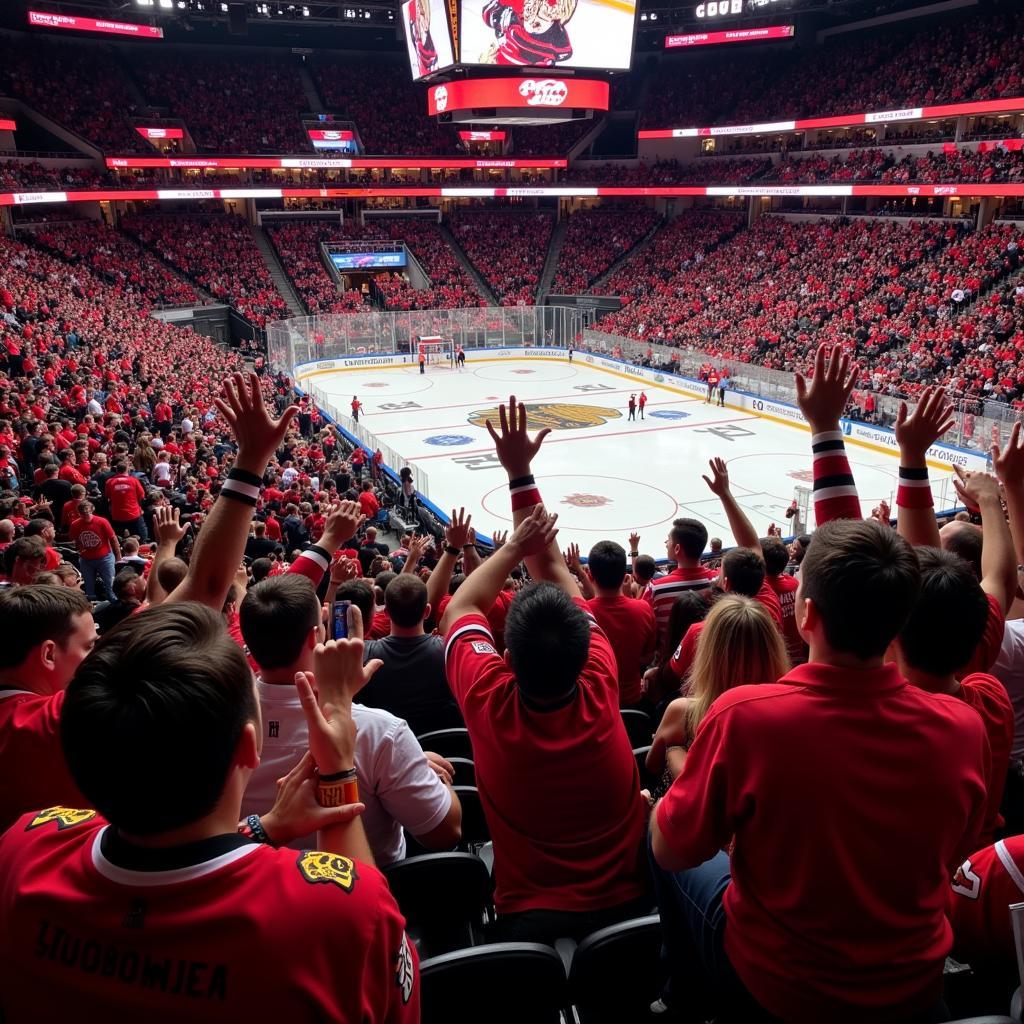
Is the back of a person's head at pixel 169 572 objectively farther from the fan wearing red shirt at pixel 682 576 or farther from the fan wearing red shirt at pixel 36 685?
the fan wearing red shirt at pixel 682 576

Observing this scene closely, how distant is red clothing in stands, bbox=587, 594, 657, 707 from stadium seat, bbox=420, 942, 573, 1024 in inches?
116

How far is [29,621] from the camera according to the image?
2.70 m

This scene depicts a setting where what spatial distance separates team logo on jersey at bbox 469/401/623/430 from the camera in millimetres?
29922

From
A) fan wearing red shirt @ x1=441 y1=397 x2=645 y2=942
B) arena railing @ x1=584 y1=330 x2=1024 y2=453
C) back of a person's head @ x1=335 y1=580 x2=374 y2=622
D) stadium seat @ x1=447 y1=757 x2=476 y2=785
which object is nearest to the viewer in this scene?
fan wearing red shirt @ x1=441 y1=397 x2=645 y2=942

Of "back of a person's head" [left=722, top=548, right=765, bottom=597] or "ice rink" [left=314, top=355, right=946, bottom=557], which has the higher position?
"back of a person's head" [left=722, top=548, right=765, bottom=597]

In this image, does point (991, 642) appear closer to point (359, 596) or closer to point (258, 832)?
point (258, 832)

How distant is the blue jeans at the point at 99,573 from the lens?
10.0m

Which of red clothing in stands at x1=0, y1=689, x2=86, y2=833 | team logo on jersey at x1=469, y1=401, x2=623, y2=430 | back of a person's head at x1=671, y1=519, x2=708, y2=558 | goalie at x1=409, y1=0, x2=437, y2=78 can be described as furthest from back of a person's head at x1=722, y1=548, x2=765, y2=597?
goalie at x1=409, y1=0, x2=437, y2=78

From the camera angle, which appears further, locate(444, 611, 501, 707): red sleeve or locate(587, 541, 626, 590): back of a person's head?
locate(587, 541, 626, 590): back of a person's head

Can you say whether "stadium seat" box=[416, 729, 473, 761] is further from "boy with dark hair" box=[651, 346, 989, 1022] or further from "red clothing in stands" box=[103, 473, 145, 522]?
"red clothing in stands" box=[103, 473, 145, 522]

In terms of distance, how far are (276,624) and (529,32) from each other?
108ft

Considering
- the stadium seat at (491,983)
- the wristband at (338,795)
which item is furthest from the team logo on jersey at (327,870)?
the stadium seat at (491,983)

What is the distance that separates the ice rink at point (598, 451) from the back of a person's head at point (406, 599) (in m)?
13.9

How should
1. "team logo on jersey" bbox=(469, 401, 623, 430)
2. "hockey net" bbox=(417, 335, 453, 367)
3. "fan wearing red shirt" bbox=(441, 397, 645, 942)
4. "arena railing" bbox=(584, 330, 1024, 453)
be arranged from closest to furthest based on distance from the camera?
"fan wearing red shirt" bbox=(441, 397, 645, 942)
"arena railing" bbox=(584, 330, 1024, 453)
"team logo on jersey" bbox=(469, 401, 623, 430)
"hockey net" bbox=(417, 335, 453, 367)
